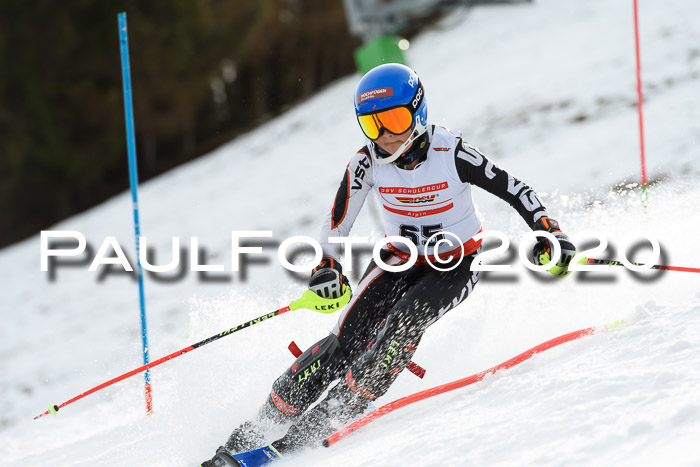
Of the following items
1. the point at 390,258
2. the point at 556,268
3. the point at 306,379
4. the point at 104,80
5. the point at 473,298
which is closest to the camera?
the point at 556,268

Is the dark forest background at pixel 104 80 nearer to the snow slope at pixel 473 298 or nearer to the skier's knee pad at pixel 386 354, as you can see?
the snow slope at pixel 473 298

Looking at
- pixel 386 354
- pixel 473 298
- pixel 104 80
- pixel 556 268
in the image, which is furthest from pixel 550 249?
pixel 104 80

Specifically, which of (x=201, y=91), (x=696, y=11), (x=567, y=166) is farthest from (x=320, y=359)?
(x=201, y=91)

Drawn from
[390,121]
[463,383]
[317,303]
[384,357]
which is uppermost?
[390,121]

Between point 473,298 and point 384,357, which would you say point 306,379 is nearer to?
point 384,357

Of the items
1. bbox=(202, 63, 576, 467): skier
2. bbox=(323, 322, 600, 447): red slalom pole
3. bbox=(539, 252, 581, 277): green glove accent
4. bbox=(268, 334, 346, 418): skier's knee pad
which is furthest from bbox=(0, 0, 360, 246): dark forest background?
bbox=(539, 252, 581, 277): green glove accent

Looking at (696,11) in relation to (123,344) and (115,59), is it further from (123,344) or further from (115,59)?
(115,59)

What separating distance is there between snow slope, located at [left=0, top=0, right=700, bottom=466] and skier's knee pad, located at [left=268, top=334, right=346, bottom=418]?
0.34 m

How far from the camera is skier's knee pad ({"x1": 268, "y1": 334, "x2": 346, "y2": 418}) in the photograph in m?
3.44

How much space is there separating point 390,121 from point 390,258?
2.65ft

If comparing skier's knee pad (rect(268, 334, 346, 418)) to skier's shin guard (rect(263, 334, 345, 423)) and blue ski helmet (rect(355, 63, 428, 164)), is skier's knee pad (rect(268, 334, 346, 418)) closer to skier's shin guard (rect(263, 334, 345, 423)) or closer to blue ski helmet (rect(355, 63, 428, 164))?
skier's shin guard (rect(263, 334, 345, 423))

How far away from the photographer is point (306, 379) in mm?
3439

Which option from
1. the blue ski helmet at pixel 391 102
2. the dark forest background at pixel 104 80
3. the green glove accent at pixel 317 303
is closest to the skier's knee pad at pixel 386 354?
the green glove accent at pixel 317 303

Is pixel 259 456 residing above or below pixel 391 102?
below
